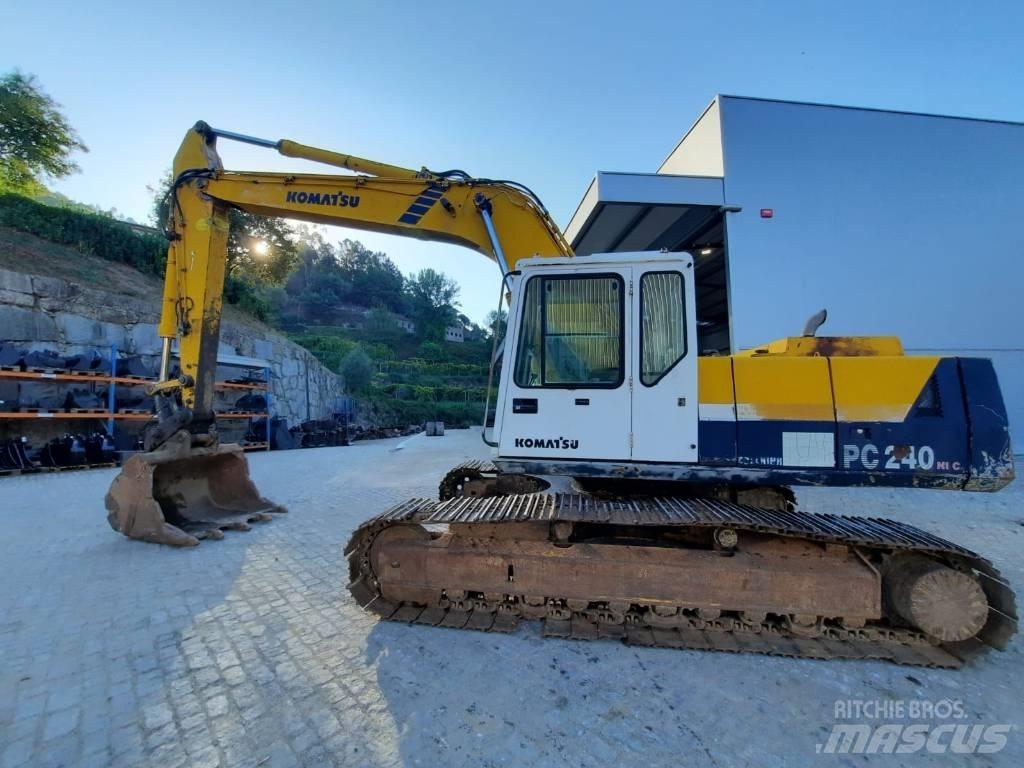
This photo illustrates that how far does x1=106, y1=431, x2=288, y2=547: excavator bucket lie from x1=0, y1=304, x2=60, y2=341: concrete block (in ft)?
31.5

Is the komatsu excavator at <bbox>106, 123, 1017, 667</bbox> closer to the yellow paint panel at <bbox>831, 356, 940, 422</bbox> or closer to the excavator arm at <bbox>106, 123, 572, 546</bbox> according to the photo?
the yellow paint panel at <bbox>831, 356, 940, 422</bbox>

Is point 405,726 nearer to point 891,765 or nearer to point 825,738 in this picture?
point 825,738

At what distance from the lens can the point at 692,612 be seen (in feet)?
10.1

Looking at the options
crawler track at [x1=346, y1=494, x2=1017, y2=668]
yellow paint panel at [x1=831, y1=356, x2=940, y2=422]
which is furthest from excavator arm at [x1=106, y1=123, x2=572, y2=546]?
yellow paint panel at [x1=831, y1=356, x2=940, y2=422]

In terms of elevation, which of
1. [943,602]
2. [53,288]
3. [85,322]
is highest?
[53,288]

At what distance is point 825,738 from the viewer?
2.09 metres

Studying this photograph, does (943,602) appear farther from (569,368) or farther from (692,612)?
(569,368)

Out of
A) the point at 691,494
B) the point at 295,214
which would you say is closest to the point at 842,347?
the point at 691,494

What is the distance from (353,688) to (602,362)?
8.49 ft

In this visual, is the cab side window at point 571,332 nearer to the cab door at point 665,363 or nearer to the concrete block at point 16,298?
the cab door at point 665,363

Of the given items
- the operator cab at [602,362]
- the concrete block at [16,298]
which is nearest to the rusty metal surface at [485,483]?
the operator cab at [602,362]

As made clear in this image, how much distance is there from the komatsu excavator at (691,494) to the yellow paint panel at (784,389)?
0.01 meters

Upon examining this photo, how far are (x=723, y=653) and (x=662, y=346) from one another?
82.3 inches

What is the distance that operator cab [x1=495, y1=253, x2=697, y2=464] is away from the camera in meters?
3.16
